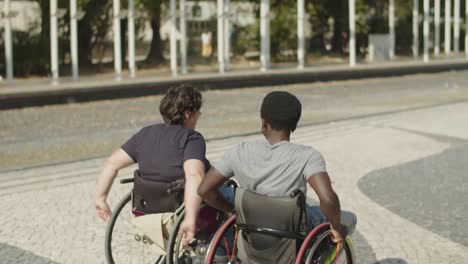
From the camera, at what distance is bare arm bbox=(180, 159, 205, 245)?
16.0 feet

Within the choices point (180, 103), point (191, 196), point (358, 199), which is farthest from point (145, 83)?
point (191, 196)

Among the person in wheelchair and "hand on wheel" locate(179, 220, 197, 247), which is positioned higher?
the person in wheelchair

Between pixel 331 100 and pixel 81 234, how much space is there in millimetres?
14053

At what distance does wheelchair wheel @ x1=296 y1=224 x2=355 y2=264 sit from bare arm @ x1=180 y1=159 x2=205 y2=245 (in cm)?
70

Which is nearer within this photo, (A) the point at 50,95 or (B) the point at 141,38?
(A) the point at 50,95

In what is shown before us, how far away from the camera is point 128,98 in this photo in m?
21.8

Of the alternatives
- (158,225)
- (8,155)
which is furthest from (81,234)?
(8,155)

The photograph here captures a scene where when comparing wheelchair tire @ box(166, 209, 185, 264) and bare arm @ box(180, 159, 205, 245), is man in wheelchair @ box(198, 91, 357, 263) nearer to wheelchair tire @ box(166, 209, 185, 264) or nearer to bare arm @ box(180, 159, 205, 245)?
bare arm @ box(180, 159, 205, 245)

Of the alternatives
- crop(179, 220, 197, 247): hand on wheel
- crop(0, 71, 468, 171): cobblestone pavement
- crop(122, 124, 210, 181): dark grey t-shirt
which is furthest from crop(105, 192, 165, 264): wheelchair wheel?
crop(0, 71, 468, 171): cobblestone pavement

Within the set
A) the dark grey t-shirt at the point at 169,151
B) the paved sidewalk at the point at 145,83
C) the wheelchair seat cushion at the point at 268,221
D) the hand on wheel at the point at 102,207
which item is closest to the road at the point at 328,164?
the paved sidewalk at the point at 145,83

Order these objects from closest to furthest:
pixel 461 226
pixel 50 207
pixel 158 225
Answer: pixel 158 225, pixel 461 226, pixel 50 207

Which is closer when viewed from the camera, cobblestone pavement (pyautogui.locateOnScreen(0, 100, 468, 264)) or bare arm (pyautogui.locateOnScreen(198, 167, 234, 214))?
bare arm (pyautogui.locateOnScreen(198, 167, 234, 214))

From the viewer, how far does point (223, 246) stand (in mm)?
4805

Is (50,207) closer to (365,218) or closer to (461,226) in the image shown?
(365,218)
